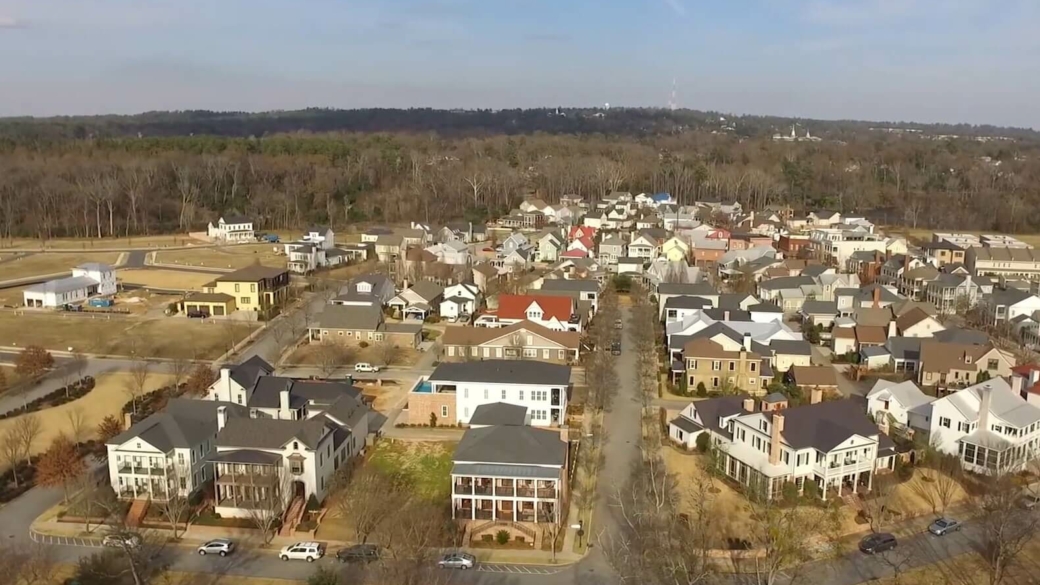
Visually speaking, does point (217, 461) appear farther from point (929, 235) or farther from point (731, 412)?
point (929, 235)

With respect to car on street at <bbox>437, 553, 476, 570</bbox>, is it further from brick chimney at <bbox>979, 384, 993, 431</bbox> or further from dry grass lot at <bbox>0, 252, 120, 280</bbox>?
dry grass lot at <bbox>0, 252, 120, 280</bbox>

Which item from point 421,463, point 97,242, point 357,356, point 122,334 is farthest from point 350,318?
point 97,242

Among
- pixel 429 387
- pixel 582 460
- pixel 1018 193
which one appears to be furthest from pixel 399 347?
pixel 1018 193

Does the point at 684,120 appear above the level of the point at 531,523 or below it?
above

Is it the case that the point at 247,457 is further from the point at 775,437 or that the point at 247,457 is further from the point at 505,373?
the point at 775,437

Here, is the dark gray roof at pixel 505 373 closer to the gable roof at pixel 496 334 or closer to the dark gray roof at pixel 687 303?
the gable roof at pixel 496 334

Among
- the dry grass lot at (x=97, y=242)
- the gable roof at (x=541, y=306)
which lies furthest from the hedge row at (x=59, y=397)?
the dry grass lot at (x=97, y=242)

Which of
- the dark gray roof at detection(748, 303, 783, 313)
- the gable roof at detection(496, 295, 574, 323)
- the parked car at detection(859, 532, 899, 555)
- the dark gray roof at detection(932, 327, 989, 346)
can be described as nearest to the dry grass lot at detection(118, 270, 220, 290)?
the gable roof at detection(496, 295, 574, 323)

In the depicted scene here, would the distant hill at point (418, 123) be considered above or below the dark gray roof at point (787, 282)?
above
